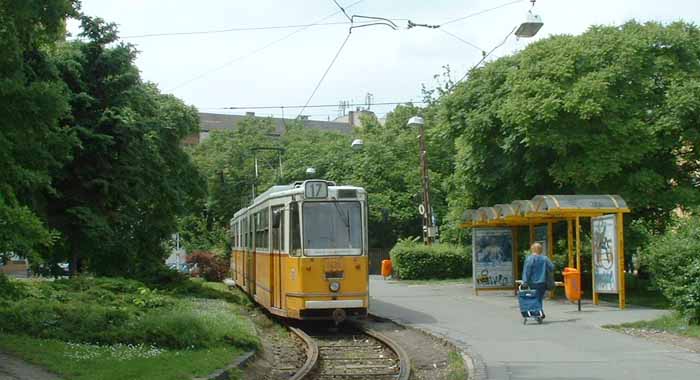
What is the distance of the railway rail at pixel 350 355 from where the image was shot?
12.5 m

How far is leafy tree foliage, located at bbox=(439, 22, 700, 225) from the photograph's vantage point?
21844 mm

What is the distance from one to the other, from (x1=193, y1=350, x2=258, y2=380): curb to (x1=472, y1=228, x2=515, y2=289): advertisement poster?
11.5m

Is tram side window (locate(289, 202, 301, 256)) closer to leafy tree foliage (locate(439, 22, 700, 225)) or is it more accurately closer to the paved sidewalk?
the paved sidewalk

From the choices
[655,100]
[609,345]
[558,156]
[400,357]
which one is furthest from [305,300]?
A: [655,100]

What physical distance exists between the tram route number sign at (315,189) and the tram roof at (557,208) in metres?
5.23

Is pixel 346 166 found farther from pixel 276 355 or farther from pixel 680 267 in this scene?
pixel 276 355

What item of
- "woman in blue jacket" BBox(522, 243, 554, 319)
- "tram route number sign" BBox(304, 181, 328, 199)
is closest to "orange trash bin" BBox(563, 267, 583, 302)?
"woman in blue jacket" BBox(522, 243, 554, 319)

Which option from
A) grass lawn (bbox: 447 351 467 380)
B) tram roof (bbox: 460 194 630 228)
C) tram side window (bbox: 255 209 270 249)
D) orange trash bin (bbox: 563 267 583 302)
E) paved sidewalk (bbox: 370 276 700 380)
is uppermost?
tram roof (bbox: 460 194 630 228)

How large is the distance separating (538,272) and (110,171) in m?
12.7

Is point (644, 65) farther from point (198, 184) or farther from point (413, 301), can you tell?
point (198, 184)

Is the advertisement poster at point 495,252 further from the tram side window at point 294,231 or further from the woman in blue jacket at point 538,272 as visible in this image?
the tram side window at point 294,231

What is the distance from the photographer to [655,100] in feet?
74.4

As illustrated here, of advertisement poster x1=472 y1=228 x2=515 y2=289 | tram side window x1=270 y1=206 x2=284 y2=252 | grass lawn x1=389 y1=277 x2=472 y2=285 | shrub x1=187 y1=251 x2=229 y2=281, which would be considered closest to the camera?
tram side window x1=270 y1=206 x2=284 y2=252

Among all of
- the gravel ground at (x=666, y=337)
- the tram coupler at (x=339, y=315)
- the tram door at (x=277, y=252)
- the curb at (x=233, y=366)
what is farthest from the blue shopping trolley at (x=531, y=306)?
the curb at (x=233, y=366)
